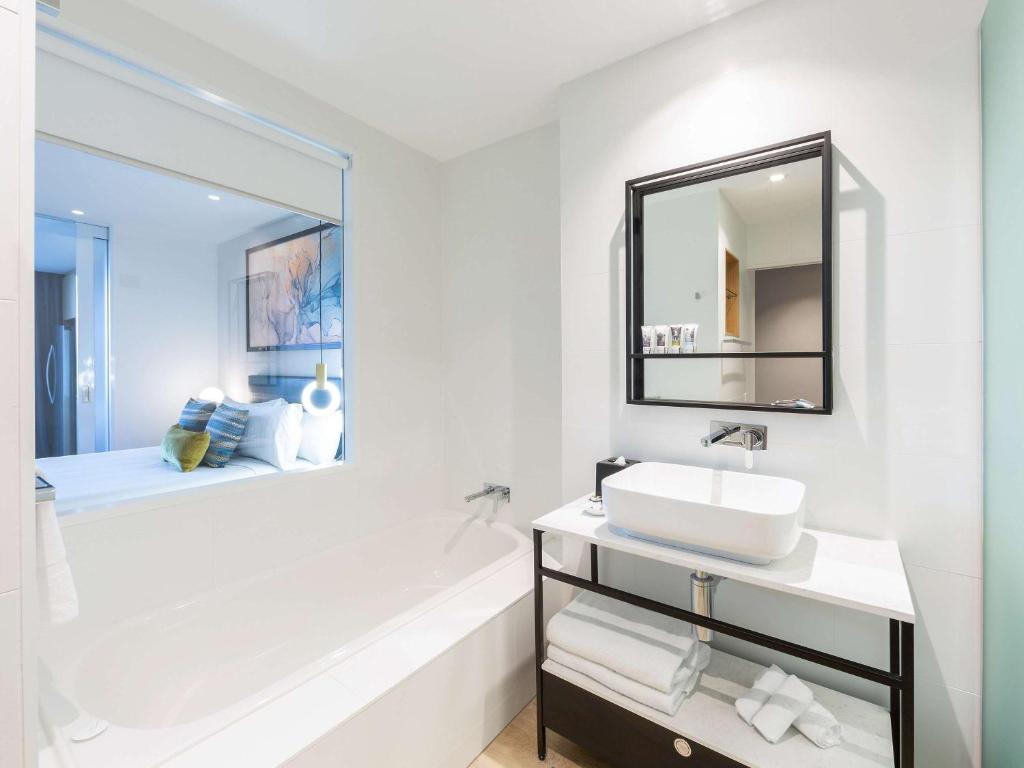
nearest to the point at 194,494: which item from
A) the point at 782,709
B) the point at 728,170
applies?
the point at 782,709

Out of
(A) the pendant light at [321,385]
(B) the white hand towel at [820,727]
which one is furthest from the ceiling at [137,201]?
(B) the white hand towel at [820,727]

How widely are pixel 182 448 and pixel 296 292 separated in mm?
829

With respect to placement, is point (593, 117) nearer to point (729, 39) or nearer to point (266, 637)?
point (729, 39)

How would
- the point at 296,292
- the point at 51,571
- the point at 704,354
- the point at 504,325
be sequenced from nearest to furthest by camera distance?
the point at 51,571
the point at 704,354
the point at 296,292
the point at 504,325

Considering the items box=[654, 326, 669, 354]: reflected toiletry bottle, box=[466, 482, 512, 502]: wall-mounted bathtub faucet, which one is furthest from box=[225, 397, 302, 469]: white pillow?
box=[654, 326, 669, 354]: reflected toiletry bottle

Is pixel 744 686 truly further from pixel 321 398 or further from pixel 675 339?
pixel 321 398

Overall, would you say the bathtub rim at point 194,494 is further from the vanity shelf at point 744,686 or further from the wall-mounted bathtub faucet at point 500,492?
the vanity shelf at point 744,686

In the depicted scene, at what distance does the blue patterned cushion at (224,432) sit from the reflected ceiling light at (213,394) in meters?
0.03

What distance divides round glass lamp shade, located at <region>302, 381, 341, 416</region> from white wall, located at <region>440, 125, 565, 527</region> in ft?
1.82

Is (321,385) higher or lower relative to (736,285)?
lower

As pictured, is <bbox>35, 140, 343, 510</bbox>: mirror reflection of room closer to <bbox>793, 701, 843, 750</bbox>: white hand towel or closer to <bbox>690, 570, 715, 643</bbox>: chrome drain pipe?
<bbox>690, 570, 715, 643</bbox>: chrome drain pipe

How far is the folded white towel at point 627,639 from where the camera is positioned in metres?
1.37

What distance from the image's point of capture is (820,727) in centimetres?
124

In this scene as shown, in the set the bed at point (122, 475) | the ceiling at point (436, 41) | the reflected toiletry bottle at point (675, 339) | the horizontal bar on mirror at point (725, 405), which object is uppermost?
the ceiling at point (436, 41)
